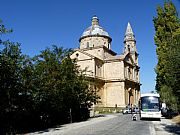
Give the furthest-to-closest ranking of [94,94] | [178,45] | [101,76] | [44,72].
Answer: [101,76], [94,94], [44,72], [178,45]

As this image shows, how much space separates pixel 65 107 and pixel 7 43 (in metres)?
11.6

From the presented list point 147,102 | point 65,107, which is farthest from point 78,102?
point 147,102

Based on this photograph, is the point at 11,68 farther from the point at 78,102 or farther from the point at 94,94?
the point at 94,94

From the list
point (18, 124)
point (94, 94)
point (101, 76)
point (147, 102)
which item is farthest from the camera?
point (101, 76)

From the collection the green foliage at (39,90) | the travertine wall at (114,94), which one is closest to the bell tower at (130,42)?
the travertine wall at (114,94)

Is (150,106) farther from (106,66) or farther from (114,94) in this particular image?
(106,66)

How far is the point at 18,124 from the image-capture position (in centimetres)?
2064

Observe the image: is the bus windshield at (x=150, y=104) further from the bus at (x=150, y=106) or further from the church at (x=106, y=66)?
the church at (x=106, y=66)

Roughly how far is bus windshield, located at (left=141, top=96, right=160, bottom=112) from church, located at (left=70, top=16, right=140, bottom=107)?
38.0 metres

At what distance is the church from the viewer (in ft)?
241

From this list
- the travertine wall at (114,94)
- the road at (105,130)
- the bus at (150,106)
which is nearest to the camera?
the road at (105,130)

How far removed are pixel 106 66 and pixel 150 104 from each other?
4662 centimetres

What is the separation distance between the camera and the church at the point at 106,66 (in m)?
73.5

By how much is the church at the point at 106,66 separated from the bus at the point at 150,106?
37940 mm
